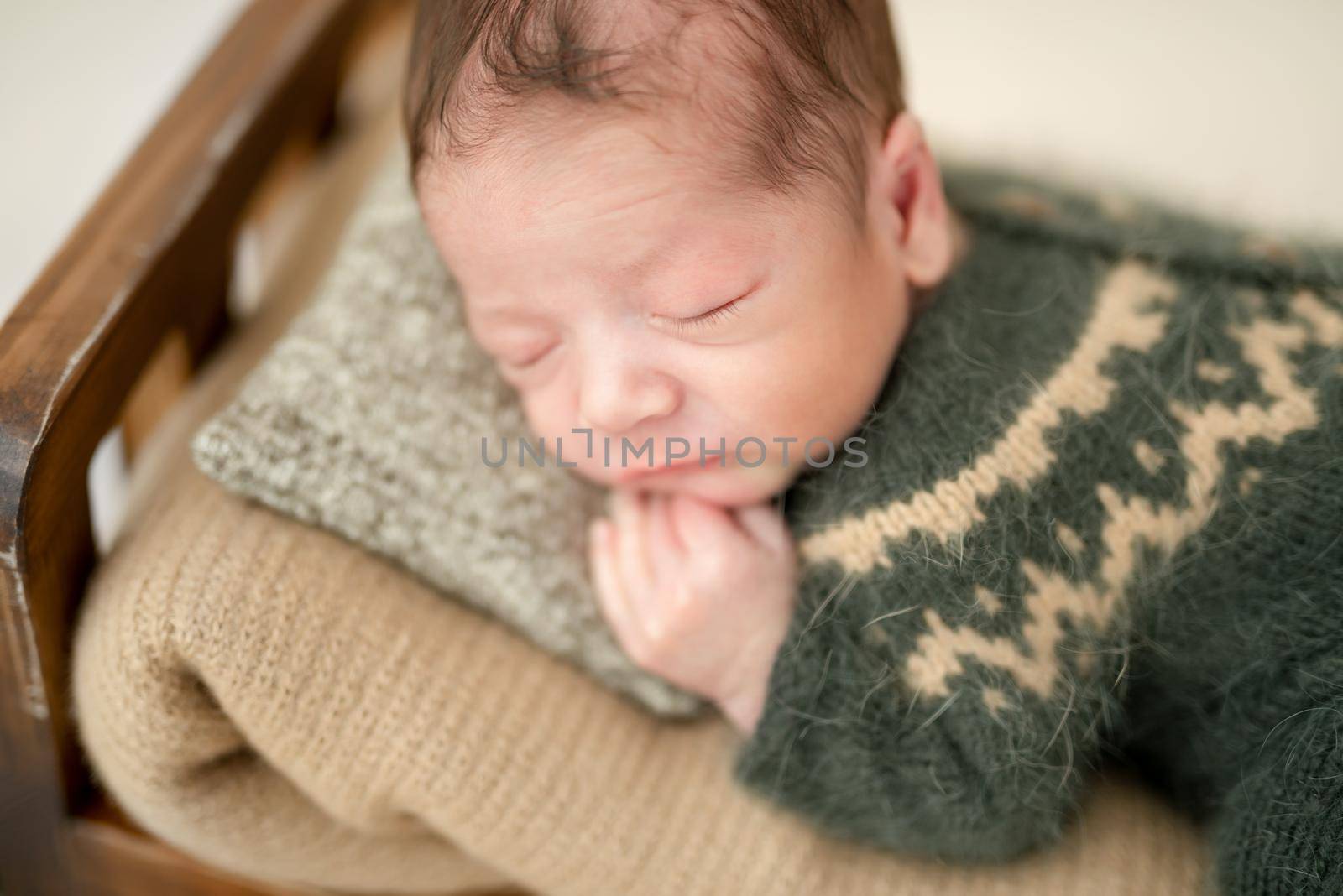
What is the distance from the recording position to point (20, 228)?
166cm

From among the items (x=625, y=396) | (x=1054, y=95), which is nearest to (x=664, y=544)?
Result: (x=625, y=396)

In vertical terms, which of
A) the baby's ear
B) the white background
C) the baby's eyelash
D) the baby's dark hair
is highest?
the baby's dark hair

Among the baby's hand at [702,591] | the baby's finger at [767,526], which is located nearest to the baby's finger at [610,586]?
the baby's hand at [702,591]

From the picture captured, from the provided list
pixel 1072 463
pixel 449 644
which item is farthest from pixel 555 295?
pixel 1072 463

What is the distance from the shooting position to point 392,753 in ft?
2.80

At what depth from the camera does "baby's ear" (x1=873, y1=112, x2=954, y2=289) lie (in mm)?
883

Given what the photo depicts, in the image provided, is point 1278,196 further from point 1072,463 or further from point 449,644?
point 449,644

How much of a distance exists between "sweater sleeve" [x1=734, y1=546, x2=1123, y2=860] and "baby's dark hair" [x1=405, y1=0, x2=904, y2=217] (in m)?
0.31

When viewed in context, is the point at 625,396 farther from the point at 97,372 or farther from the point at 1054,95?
the point at 1054,95

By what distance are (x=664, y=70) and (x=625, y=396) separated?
0.23 metres

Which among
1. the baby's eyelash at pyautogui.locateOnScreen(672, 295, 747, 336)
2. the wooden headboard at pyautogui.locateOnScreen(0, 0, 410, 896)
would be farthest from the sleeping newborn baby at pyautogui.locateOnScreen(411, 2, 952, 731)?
the wooden headboard at pyautogui.locateOnScreen(0, 0, 410, 896)

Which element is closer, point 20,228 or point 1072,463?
point 1072,463

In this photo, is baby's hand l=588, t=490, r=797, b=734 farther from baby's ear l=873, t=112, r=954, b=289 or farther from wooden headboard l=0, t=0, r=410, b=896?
wooden headboard l=0, t=0, r=410, b=896

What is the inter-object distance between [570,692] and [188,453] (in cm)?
40
